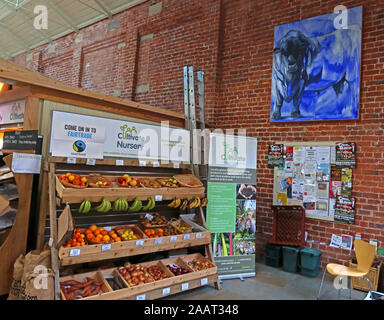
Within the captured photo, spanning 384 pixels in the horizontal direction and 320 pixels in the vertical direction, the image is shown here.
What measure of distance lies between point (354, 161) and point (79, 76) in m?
7.77

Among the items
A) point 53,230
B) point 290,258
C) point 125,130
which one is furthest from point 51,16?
point 290,258

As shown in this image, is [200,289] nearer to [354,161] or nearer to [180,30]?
[354,161]

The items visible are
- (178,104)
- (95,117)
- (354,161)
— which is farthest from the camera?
(178,104)

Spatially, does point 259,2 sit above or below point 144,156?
above

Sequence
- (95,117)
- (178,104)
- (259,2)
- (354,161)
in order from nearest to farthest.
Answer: (95,117) → (354,161) → (259,2) → (178,104)

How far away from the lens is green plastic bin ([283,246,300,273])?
464 centimetres

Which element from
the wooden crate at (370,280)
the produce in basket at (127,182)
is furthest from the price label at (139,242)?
the wooden crate at (370,280)

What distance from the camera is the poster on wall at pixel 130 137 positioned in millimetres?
3881

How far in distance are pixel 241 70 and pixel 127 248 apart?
396cm

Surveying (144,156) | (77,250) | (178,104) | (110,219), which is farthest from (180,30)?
(77,250)

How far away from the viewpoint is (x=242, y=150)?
182 inches

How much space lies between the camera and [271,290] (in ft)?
13.0

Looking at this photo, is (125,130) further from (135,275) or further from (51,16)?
(51,16)

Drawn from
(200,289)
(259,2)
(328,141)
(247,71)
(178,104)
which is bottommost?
(200,289)
